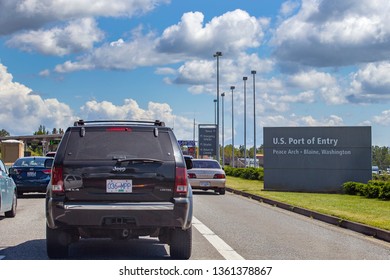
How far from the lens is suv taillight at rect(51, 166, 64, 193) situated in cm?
912

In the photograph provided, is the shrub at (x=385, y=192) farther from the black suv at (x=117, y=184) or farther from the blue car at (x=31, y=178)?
the black suv at (x=117, y=184)

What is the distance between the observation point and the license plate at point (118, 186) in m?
9.15

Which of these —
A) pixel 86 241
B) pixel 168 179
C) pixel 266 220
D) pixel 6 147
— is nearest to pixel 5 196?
pixel 86 241

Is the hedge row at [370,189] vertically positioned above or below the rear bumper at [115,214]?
below

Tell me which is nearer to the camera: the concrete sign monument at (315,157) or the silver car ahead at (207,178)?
the silver car ahead at (207,178)

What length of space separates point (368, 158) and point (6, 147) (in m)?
47.4

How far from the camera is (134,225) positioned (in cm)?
910

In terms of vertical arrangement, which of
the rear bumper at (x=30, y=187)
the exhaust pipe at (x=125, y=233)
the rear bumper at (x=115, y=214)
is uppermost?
the rear bumper at (x=115, y=214)

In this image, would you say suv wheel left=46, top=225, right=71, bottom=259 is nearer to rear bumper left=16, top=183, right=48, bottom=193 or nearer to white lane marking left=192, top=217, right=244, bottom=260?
white lane marking left=192, top=217, right=244, bottom=260

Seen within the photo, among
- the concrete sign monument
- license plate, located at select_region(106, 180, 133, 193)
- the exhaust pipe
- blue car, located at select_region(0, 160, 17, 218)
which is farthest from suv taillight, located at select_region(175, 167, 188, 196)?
the concrete sign monument

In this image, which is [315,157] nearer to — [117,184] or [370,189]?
[370,189]

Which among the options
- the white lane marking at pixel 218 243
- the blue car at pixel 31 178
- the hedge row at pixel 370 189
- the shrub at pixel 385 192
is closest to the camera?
the white lane marking at pixel 218 243

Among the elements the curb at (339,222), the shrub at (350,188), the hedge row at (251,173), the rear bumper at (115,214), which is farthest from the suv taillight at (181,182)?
the hedge row at (251,173)
